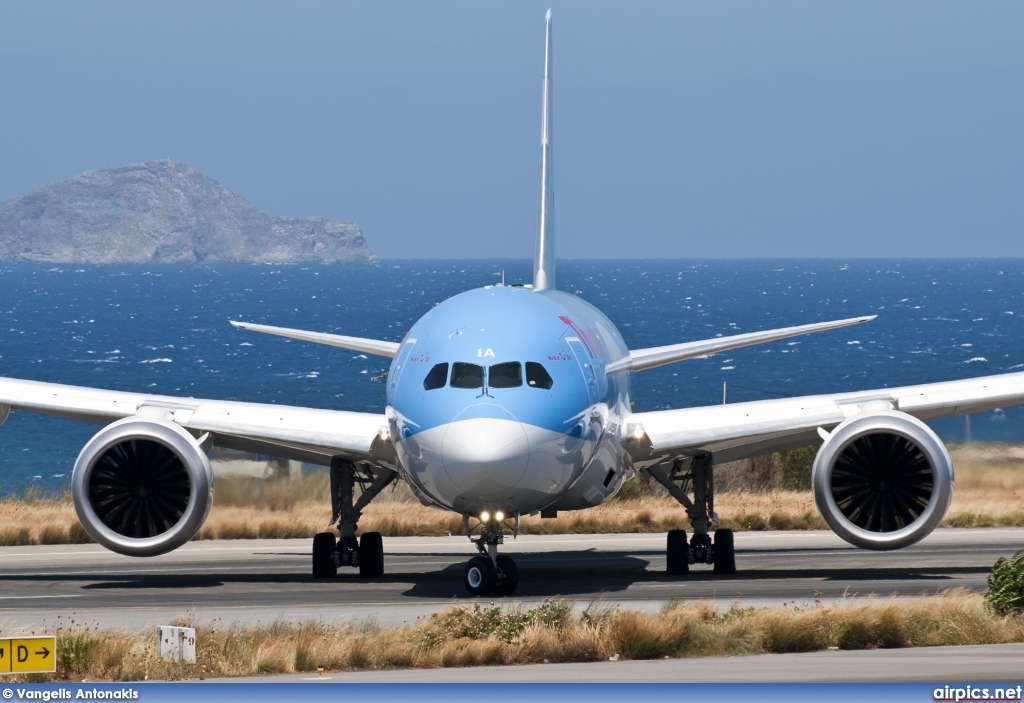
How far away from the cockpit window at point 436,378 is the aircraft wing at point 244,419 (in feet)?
7.94

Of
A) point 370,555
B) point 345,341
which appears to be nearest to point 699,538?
point 370,555

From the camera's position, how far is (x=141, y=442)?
82.2 feet

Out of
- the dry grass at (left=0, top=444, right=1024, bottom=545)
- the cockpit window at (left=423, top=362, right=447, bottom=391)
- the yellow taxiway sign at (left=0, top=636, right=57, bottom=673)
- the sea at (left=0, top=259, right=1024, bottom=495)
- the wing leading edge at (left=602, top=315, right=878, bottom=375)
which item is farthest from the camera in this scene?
the sea at (left=0, top=259, right=1024, bottom=495)

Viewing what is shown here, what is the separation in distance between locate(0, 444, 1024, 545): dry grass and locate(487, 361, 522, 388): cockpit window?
15.8 m

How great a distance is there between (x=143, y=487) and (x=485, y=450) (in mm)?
6362

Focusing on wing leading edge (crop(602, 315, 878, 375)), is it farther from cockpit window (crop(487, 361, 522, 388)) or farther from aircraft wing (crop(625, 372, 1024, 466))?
cockpit window (crop(487, 361, 522, 388))

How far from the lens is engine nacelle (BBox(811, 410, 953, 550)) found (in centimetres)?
2338

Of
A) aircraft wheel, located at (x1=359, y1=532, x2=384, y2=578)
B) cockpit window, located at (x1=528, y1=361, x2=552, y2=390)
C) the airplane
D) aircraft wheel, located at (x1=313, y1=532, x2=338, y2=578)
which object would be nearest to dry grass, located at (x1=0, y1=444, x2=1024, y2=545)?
aircraft wheel, located at (x1=359, y1=532, x2=384, y2=578)

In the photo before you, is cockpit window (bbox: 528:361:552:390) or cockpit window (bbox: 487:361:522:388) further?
cockpit window (bbox: 528:361:552:390)

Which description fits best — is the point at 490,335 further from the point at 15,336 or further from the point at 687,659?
the point at 15,336

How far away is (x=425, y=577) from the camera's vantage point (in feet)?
89.3

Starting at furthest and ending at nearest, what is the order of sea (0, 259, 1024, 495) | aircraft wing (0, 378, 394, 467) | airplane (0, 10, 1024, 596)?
sea (0, 259, 1024, 495)
aircraft wing (0, 378, 394, 467)
airplane (0, 10, 1024, 596)

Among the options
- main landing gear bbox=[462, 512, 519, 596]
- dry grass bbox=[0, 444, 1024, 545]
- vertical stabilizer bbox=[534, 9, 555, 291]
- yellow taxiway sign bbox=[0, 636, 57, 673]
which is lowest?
yellow taxiway sign bbox=[0, 636, 57, 673]

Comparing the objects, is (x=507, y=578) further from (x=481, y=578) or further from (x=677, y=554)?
(x=677, y=554)
